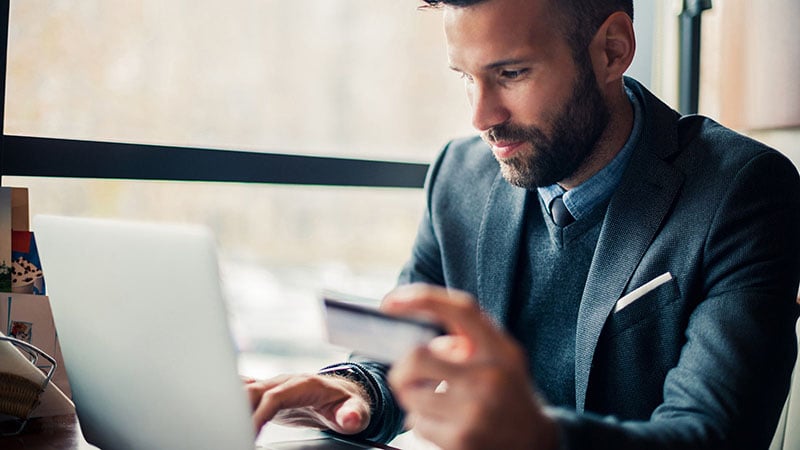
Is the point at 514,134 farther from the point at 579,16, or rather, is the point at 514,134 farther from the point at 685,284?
the point at 685,284

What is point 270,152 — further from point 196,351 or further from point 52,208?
point 196,351

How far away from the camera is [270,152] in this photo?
1.84 metres

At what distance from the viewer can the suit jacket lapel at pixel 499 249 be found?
5.06 feet

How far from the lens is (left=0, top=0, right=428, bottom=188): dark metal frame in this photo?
147 centimetres

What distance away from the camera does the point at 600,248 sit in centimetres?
137

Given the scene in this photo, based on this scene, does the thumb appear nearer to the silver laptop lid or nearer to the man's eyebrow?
the silver laptop lid

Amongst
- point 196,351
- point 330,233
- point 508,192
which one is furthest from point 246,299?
point 196,351

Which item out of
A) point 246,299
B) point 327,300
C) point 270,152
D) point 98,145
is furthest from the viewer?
point 246,299

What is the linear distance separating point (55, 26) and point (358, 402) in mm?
986

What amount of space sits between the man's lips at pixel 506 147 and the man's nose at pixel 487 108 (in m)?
0.05

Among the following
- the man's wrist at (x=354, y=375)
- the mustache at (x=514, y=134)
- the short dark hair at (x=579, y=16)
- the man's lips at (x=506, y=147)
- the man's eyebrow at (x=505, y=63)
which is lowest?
the man's wrist at (x=354, y=375)

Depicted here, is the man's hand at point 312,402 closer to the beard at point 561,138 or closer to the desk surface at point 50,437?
the desk surface at point 50,437

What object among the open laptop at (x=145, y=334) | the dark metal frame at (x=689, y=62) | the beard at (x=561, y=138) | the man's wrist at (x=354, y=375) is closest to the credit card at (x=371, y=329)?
the open laptop at (x=145, y=334)

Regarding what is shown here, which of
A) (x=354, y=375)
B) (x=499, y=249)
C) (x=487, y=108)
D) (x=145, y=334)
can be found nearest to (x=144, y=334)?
(x=145, y=334)
